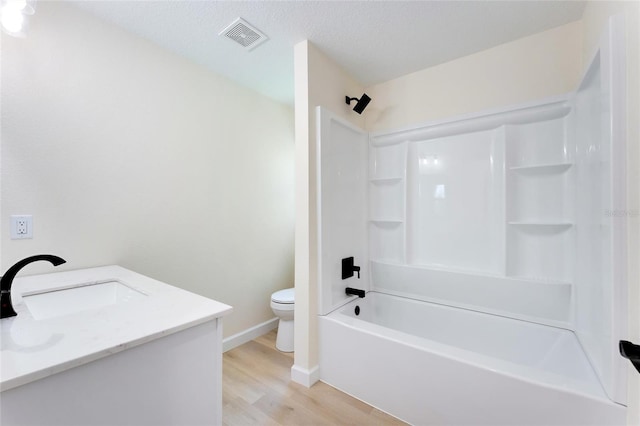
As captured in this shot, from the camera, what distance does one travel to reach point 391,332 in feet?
5.53

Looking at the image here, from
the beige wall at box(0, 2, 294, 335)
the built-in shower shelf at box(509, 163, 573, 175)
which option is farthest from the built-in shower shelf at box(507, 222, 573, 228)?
the beige wall at box(0, 2, 294, 335)

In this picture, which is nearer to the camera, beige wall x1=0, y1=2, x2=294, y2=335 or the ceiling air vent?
beige wall x1=0, y1=2, x2=294, y2=335

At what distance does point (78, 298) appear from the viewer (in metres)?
1.28

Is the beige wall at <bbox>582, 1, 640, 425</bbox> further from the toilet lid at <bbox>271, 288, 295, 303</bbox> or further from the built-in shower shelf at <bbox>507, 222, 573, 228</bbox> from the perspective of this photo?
the toilet lid at <bbox>271, 288, 295, 303</bbox>

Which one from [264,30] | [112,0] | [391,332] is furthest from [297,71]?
[391,332]

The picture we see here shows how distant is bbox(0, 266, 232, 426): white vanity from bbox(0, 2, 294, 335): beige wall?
582 mm

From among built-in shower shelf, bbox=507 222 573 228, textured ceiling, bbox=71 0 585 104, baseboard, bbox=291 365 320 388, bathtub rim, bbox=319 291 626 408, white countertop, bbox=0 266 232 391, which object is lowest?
baseboard, bbox=291 365 320 388

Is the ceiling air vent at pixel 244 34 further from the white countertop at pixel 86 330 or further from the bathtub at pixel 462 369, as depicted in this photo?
the bathtub at pixel 462 369

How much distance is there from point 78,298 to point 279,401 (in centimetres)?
127

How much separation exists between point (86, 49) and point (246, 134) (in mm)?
1172

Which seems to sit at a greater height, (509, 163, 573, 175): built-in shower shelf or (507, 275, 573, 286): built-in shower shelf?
(509, 163, 573, 175): built-in shower shelf

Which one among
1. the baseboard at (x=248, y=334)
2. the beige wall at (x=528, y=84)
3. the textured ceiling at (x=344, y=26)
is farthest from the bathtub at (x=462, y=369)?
the textured ceiling at (x=344, y=26)

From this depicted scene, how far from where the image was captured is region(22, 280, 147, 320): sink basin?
1143 mm

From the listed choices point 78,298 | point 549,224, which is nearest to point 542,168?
point 549,224
